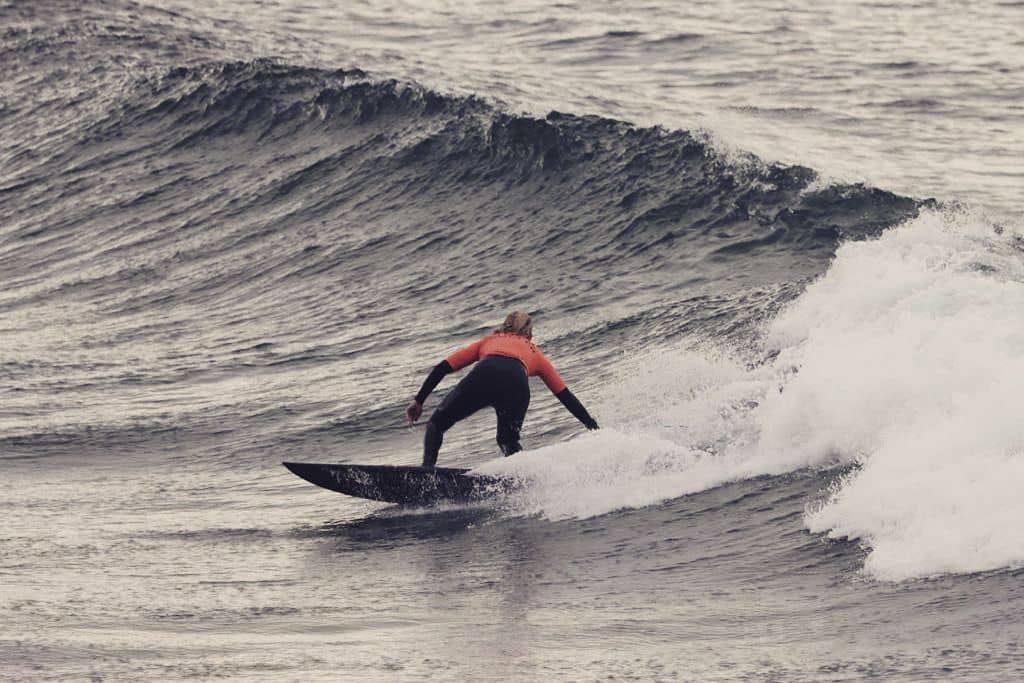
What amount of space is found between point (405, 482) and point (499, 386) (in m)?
1.10

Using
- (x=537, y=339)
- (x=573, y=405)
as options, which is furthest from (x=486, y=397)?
(x=537, y=339)

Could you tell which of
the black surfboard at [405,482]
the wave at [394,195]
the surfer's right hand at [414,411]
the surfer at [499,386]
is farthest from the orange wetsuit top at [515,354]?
the wave at [394,195]

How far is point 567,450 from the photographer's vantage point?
1207cm

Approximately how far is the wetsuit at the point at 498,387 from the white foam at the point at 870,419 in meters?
0.46

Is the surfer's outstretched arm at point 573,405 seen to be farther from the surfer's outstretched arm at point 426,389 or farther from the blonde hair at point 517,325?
the surfer's outstretched arm at point 426,389

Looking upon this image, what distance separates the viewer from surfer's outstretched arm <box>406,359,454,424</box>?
40.0 ft

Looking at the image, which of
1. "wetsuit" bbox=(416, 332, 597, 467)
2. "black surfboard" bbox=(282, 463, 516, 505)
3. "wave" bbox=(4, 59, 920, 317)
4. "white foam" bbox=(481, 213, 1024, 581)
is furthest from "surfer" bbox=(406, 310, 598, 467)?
"wave" bbox=(4, 59, 920, 317)

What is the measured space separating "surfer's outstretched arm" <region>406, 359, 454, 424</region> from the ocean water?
888mm

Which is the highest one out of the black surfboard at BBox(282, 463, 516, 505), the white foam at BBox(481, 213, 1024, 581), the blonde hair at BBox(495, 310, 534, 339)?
the blonde hair at BBox(495, 310, 534, 339)

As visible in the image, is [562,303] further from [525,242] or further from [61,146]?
[61,146]

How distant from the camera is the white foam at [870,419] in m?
9.91

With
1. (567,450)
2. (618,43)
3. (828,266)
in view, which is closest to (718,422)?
(567,450)

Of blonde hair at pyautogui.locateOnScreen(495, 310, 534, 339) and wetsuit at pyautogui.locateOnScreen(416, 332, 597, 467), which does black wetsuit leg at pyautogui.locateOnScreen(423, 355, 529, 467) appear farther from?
blonde hair at pyautogui.locateOnScreen(495, 310, 534, 339)

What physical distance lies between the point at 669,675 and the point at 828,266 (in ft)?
32.1
